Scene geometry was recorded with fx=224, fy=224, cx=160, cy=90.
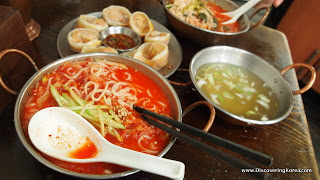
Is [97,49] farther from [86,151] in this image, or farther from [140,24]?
[86,151]

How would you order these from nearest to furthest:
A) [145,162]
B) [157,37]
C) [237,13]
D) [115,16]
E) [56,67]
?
[145,162], [56,67], [157,37], [115,16], [237,13]

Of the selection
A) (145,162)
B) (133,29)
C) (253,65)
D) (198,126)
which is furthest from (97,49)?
(253,65)

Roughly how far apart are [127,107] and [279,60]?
2783mm

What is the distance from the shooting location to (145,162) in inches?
54.2

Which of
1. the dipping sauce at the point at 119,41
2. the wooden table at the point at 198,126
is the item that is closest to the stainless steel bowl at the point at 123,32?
the dipping sauce at the point at 119,41

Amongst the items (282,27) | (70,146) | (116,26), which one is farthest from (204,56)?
(282,27)

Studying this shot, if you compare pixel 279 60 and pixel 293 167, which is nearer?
pixel 293 167

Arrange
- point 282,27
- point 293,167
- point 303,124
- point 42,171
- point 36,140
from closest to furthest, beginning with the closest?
point 36,140 < point 42,171 < point 293,167 < point 303,124 < point 282,27

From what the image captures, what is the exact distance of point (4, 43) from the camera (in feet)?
6.54

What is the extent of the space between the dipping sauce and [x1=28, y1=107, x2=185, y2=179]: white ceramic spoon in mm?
1477

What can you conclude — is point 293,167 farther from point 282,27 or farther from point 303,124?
point 282,27

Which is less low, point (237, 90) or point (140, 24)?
point (140, 24)

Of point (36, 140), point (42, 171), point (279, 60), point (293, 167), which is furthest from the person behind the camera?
point (279, 60)

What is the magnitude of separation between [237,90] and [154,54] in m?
1.15
